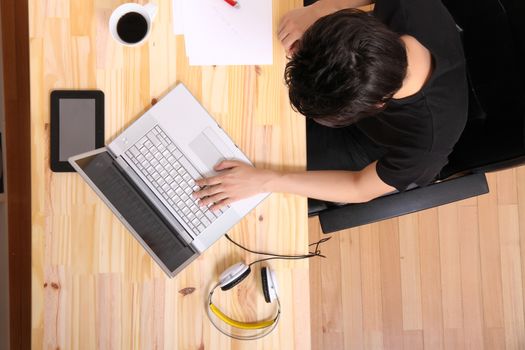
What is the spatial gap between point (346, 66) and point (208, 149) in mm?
377

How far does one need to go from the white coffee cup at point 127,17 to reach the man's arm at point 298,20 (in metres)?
0.27

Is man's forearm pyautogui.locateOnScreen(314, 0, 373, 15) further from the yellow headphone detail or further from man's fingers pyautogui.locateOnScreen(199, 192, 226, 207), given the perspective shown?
the yellow headphone detail

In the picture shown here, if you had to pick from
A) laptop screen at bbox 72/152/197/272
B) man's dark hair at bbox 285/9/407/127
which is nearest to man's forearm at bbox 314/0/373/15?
man's dark hair at bbox 285/9/407/127

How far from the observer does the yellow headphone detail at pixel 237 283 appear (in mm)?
906

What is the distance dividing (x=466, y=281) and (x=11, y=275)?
1618mm

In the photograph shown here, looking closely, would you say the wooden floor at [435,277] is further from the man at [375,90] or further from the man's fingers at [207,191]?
the man's fingers at [207,191]

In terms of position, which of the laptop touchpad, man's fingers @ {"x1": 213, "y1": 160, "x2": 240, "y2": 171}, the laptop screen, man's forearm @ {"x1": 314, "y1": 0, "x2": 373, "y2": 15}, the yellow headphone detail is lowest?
the yellow headphone detail

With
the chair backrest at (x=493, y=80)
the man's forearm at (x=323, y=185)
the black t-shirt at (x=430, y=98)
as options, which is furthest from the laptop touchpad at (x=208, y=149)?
the chair backrest at (x=493, y=80)

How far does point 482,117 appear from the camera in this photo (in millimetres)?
925

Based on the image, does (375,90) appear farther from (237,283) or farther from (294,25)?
(237,283)

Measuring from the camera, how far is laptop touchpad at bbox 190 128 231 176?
37.5 inches

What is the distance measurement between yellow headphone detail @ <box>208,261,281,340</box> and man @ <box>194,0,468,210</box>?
0.14 meters

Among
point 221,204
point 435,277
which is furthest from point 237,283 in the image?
point 435,277

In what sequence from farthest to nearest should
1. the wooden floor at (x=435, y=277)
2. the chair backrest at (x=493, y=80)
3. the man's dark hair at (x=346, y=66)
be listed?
the wooden floor at (x=435, y=277) < the chair backrest at (x=493, y=80) < the man's dark hair at (x=346, y=66)
